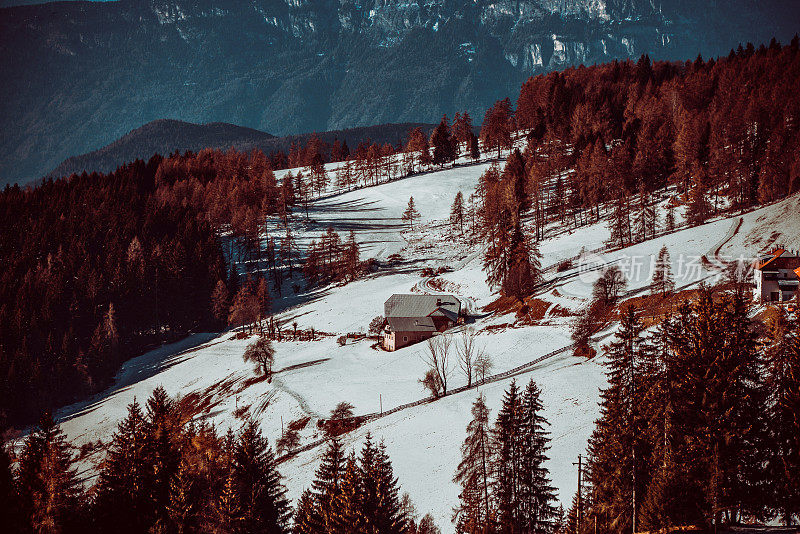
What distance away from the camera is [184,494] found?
30.9 metres

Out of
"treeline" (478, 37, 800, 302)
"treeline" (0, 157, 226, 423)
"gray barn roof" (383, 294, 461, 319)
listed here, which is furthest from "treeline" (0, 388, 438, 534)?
"treeline" (0, 157, 226, 423)

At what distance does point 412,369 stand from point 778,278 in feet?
120

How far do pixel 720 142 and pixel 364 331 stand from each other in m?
63.8

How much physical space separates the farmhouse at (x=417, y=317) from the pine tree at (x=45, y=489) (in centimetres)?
4661

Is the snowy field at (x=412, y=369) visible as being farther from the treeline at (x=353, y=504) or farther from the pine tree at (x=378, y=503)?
the treeline at (x=353, y=504)

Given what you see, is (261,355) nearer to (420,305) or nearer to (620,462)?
(420,305)

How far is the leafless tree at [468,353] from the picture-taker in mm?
60116

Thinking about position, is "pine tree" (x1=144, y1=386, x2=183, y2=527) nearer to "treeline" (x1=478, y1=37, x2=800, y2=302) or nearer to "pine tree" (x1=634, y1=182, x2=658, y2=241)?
"treeline" (x1=478, y1=37, x2=800, y2=302)

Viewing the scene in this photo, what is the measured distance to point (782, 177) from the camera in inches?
3223

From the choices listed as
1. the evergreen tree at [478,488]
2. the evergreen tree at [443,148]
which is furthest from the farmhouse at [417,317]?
the evergreen tree at [443,148]

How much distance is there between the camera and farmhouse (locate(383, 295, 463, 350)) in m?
76.2

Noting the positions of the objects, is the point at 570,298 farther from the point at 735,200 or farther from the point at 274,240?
the point at 274,240

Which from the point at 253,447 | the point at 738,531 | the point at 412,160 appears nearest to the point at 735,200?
the point at 738,531

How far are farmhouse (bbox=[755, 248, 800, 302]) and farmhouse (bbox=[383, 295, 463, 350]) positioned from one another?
111 ft
